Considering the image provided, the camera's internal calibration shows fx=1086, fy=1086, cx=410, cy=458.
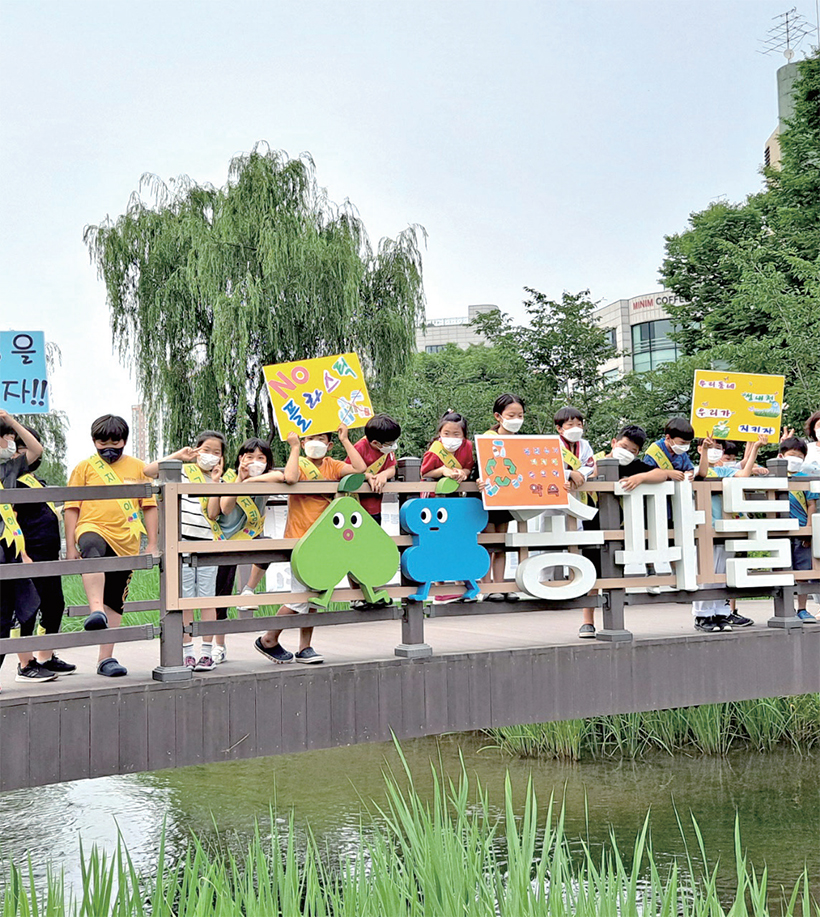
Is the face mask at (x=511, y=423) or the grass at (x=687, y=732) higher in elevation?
the face mask at (x=511, y=423)

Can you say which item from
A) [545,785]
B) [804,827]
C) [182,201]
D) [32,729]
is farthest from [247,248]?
[32,729]

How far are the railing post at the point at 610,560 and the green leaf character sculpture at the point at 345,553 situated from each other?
1.36m

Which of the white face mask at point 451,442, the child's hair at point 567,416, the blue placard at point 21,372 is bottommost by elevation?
the white face mask at point 451,442

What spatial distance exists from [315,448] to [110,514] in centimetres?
111

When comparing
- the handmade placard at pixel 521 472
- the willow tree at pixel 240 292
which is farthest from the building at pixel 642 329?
the handmade placard at pixel 521 472

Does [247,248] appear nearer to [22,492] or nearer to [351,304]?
[351,304]

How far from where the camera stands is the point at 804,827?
8.12 meters

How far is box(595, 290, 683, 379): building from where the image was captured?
6294 centimetres

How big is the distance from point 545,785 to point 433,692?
4366mm

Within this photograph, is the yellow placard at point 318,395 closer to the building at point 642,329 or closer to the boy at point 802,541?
the boy at point 802,541

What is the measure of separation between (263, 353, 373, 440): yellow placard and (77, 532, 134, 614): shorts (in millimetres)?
1031

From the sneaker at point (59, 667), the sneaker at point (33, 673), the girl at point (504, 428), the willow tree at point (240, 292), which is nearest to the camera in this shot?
the sneaker at point (33, 673)

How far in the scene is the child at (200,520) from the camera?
5.48 m

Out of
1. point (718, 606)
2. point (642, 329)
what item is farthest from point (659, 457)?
point (642, 329)
